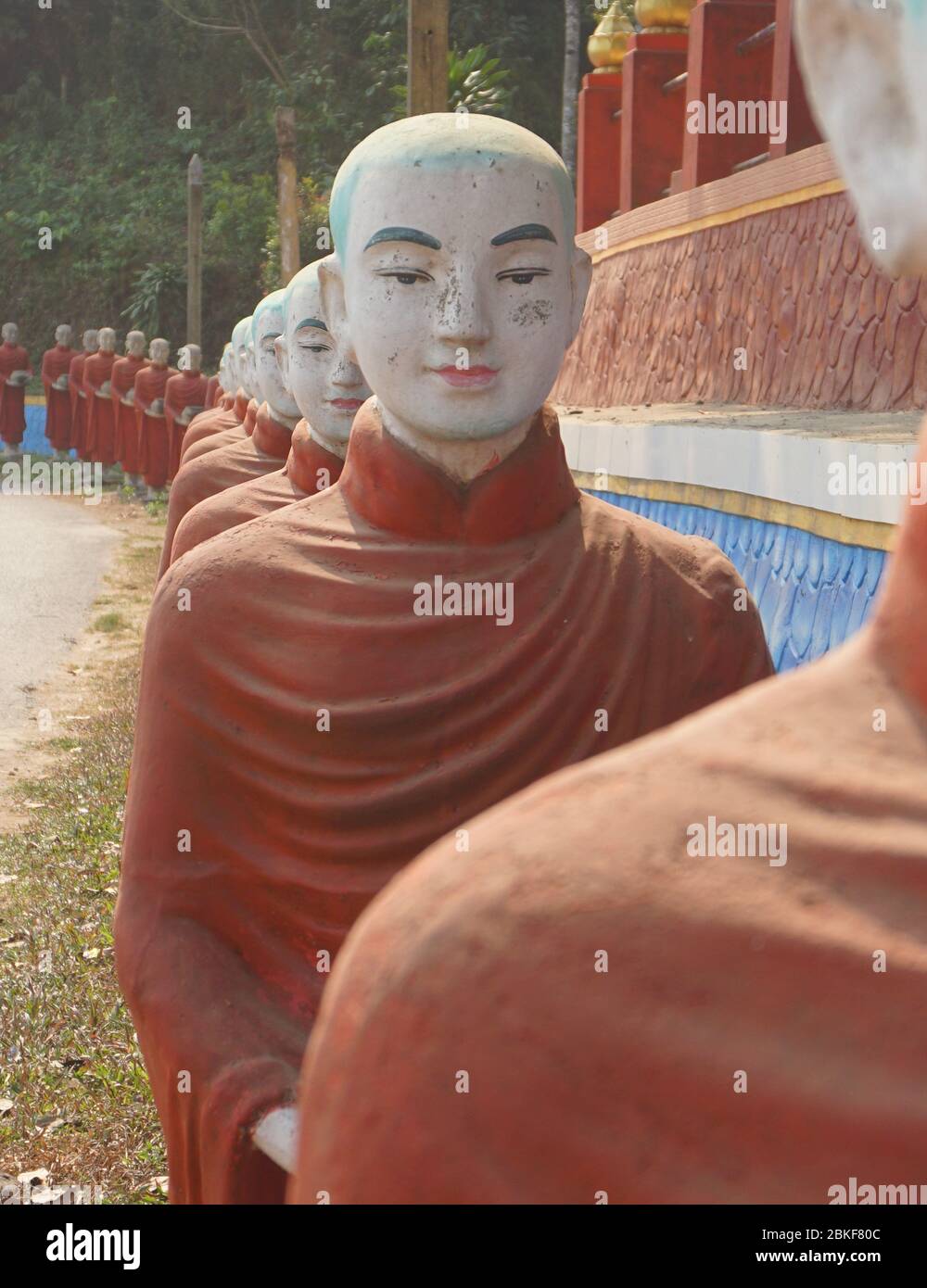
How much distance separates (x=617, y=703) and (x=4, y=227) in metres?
34.0

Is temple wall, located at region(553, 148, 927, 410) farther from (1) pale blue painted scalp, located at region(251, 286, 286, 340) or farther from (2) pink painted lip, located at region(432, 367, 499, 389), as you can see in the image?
(2) pink painted lip, located at region(432, 367, 499, 389)

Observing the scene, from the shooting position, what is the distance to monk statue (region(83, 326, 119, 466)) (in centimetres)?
2397

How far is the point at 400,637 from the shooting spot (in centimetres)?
240

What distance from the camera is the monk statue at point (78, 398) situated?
24.8 metres

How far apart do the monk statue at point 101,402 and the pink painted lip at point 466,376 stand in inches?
860

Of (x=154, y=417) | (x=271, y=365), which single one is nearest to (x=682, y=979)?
(x=271, y=365)

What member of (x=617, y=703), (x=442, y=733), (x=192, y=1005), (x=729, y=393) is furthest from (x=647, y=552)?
(x=729, y=393)

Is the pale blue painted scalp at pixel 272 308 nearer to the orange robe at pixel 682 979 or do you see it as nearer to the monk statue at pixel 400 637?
the monk statue at pixel 400 637

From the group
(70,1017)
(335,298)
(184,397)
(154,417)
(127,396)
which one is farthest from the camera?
(127,396)

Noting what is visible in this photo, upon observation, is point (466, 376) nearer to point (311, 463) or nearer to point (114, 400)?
point (311, 463)

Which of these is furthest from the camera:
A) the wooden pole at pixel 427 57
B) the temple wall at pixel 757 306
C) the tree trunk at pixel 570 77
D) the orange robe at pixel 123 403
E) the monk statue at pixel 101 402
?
the monk statue at pixel 101 402

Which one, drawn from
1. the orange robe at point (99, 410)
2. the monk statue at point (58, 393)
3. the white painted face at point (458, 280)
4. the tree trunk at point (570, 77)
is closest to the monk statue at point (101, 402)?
the orange robe at point (99, 410)

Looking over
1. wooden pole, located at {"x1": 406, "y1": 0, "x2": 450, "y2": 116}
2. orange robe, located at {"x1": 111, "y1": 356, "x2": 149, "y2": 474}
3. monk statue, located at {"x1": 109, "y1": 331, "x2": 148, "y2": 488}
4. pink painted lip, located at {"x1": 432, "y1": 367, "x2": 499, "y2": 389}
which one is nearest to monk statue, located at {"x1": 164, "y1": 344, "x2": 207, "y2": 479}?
monk statue, located at {"x1": 109, "y1": 331, "x2": 148, "y2": 488}

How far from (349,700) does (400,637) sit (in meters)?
0.11
